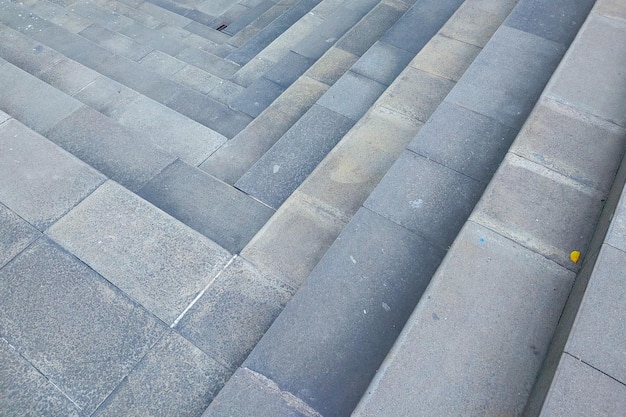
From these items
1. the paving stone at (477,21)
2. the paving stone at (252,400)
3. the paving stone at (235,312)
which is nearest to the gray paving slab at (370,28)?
the paving stone at (477,21)

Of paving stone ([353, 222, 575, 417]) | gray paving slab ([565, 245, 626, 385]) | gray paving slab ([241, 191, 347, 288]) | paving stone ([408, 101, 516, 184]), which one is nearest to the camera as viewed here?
gray paving slab ([565, 245, 626, 385])

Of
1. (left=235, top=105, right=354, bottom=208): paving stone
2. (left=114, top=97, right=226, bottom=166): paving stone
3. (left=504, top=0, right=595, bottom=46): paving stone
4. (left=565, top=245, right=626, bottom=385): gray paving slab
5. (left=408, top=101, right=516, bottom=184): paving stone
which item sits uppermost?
(left=504, top=0, right=595, bottom=46): paving stone

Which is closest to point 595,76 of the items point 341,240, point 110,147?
point 341,240

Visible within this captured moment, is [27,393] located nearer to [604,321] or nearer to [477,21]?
[604,321]

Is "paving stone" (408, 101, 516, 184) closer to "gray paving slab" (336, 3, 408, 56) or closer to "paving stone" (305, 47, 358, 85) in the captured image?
"paving stone" (305, 47, 358, 85)

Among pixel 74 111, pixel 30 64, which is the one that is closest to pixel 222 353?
pixel 74 111

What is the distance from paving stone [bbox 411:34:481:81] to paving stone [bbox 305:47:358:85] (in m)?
1.27

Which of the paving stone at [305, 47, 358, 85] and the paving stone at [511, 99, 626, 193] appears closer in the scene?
the paving stone at [511, 99, 626, 193]

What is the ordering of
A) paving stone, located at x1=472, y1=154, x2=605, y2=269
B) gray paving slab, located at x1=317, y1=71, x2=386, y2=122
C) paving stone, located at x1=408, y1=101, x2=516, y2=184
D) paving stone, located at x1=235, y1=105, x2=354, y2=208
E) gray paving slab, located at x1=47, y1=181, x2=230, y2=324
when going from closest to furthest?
1. paving stone, located at x1=472, y1=154, x2=605, y2=269
2. gray paving slab, located at x1=47, y1=181, x2=230, y2=324
3. paving stone, located at x1=408, y1=101, x2=516, y2=184
4. paving stone, located at x1=235, y1=105, x2=354, y2=208
5. gray paving slab, located at x1=317, y1=71, x2=386, y2=122

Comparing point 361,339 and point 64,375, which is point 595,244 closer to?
point 361,339

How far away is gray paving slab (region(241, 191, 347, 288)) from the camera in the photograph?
137 inches

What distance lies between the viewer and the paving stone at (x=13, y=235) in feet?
11.6

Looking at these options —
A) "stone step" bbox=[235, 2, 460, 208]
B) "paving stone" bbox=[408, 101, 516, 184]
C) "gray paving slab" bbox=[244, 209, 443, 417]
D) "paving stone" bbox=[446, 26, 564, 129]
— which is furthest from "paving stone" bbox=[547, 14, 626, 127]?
"gray paving slab" bbox=[244, 209, 443, 417]

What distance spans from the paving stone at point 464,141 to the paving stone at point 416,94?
51 cm
